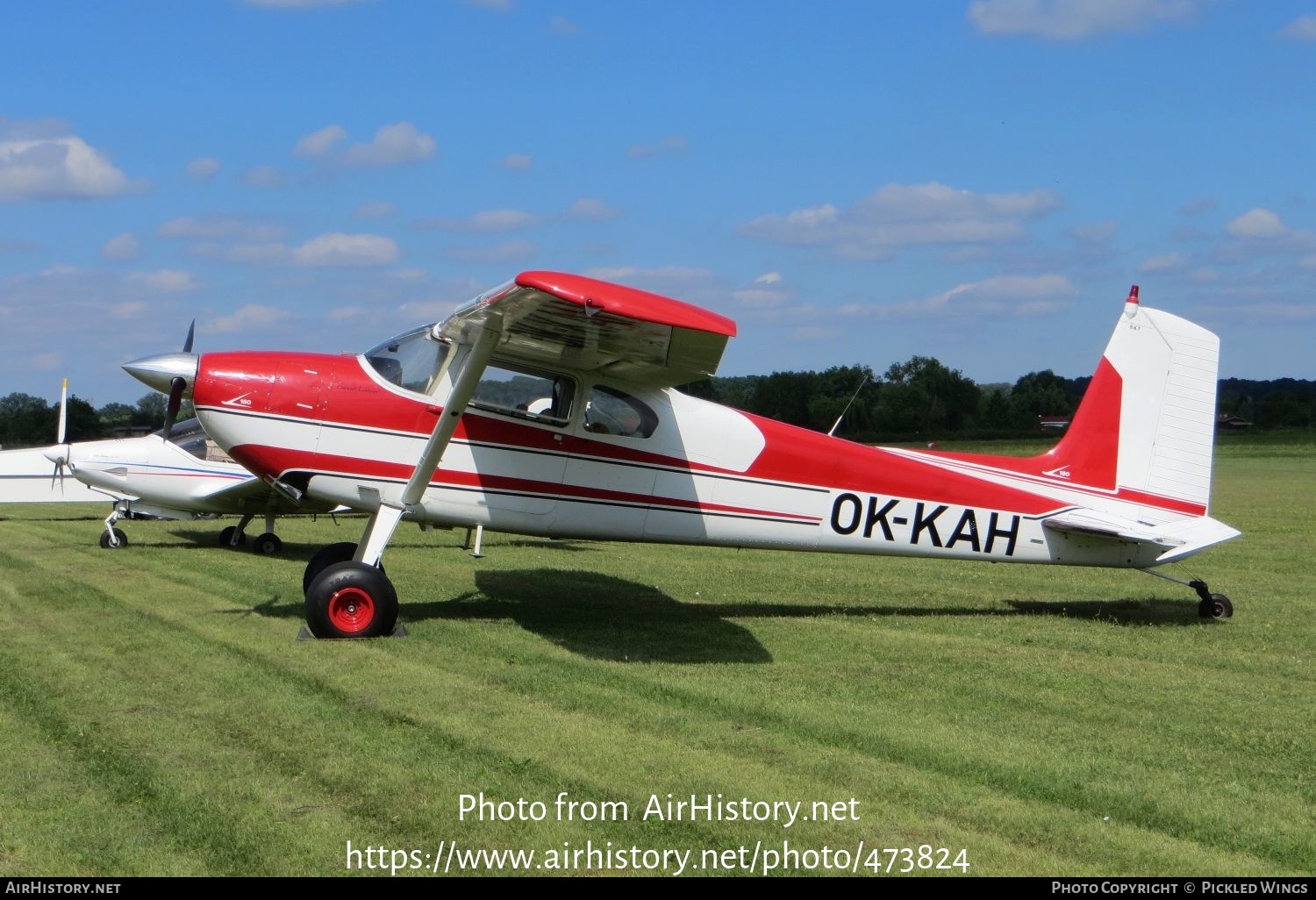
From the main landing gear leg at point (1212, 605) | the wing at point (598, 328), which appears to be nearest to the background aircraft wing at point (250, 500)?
the wing at point (598, 328)

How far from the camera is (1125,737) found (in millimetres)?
6125

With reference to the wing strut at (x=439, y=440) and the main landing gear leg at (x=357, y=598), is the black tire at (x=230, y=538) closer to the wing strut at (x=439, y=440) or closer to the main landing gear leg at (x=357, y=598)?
the wing strut at (x=439, y=440)

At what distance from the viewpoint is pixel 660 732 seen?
19.9ft

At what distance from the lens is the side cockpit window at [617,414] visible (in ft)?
30.6

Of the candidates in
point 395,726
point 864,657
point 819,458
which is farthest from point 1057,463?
point 395,726

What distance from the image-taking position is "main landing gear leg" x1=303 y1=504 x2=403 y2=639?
8.45 metres

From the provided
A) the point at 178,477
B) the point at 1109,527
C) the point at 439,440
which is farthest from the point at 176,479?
the point at 1109,527

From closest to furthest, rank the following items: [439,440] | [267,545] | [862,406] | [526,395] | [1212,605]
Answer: [439,440] → [526,395] → [1212,605] → [267,545] → [862,406]

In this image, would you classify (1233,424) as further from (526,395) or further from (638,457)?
(526,395)

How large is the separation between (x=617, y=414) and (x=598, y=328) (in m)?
1.44

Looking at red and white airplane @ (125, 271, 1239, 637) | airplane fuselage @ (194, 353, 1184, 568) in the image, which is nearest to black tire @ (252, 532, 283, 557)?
red and white airplane @ (125, 271, 1239, 637)

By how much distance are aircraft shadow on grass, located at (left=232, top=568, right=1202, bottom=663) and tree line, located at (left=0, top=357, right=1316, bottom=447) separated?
1.96 meters

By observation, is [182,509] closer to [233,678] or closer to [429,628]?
[429,628]

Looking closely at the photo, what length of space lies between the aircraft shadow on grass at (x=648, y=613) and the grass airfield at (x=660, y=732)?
58mm
